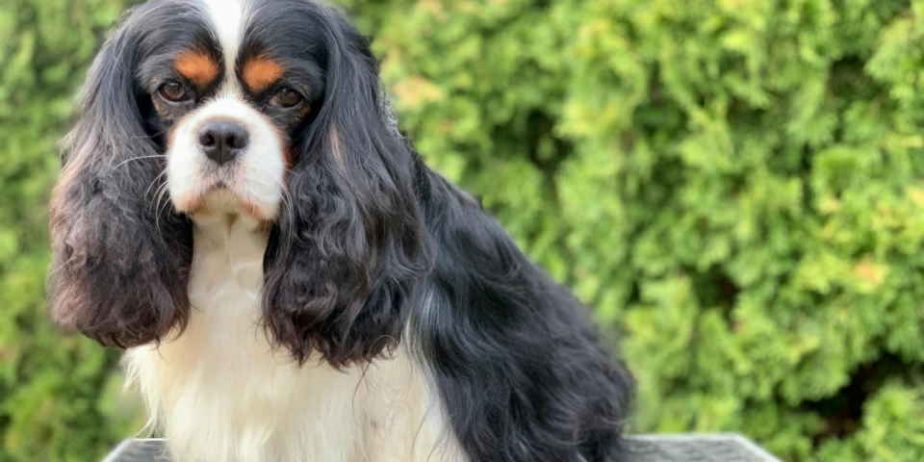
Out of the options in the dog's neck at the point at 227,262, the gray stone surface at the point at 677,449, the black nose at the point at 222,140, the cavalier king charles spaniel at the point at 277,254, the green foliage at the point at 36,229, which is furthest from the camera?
the green foliage at the point at 36,229

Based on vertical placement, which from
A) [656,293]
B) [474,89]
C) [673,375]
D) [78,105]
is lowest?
[673,375]

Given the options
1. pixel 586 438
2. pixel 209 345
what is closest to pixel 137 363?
pixel 209 345

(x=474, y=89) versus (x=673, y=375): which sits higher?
(x=474, y=89)

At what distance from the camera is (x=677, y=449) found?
4.05 m

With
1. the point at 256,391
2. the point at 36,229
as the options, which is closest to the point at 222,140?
the point at 256,391

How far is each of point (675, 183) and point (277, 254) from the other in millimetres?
2316

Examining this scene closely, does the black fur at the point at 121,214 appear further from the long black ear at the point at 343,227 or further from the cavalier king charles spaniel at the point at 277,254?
the long black ear at the point at 343,227

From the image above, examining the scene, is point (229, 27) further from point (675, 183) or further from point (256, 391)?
point (675, 183)

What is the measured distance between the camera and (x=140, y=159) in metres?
2.66

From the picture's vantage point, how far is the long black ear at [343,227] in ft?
8.74

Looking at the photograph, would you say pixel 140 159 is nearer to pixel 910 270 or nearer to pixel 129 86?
pixel 129 86

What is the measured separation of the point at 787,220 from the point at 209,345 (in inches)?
91.8

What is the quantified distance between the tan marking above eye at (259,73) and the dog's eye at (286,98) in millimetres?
41

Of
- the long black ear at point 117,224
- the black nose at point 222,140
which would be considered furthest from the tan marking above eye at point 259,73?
the long black ear at point 117,224
